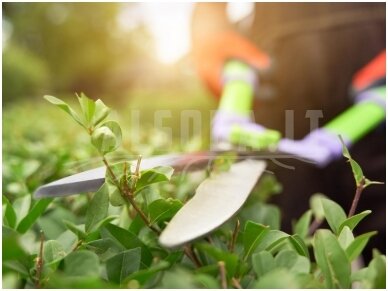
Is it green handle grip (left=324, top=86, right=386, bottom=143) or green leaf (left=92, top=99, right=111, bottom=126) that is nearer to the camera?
green leaf (left=92, top=99, right=111, bottom=126)

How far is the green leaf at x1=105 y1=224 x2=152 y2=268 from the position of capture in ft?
1.91

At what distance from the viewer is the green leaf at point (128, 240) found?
583 millimetres

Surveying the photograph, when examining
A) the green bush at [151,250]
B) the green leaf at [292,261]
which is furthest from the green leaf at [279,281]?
→ the green leaf at [292,261]

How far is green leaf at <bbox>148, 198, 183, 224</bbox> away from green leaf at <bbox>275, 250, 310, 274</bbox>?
14cm

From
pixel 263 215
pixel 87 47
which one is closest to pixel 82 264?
pixel 263 215

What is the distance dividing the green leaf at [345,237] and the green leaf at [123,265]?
0.76 feet

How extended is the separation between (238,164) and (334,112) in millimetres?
1435

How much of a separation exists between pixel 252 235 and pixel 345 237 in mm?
111

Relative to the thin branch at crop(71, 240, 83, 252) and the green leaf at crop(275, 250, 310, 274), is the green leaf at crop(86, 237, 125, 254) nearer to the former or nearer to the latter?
the thin branch at crop(71, 240, 83, 252)

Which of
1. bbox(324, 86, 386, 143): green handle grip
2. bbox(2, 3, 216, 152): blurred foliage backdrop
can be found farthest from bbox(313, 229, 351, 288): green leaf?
bbox(2, 3, 216, 152): blurred foliage backdrop

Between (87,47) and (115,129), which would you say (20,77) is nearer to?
(87,47)

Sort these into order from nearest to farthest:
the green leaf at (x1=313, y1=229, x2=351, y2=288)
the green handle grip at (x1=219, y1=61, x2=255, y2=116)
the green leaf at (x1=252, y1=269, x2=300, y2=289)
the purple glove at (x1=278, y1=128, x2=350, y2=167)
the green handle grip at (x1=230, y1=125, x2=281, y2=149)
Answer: the green leaf at (x1=252, y1=269, x2=300, y2=289), the green leaf at (x1=313, y1=229, x2=351, y2=288), the green handle grip at (x1=230, y1=125, x2=281, y2=149), the purple glove at (x1=278, y1=128, x2=350, y2=167), the green handle grip at (x1=219, y1=61, x2=255, y2=116)

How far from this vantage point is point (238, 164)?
88 centimetres

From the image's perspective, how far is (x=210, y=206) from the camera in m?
0.59
